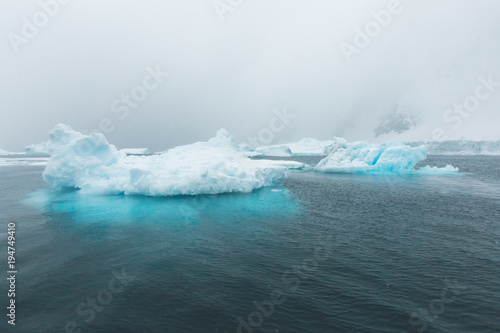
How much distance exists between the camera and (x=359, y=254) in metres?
14.1

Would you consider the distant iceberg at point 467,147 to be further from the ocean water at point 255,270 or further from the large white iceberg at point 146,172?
the ocean water at point 255,270

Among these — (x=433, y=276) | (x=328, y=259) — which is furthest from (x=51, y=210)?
(x=433, y=276)

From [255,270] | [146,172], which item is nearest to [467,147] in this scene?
[146,172]

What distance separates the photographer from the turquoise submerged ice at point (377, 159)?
5409 cm

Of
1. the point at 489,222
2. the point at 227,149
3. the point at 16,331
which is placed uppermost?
the point at 227,149

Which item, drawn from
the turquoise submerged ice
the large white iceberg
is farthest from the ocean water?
the turquoise submerged ice

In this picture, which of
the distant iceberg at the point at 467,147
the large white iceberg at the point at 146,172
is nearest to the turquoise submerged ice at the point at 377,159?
the large white iceberg at the point at 146,172

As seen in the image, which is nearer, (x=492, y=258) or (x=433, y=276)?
(x=433, y=276)

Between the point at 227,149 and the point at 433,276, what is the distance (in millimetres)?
34275

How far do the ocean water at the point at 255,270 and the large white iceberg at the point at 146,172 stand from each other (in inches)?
254

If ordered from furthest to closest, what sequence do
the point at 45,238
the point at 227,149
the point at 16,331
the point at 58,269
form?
1. the point at 227,149
2. the point at 45,238
3. the point at 58,269
4. the point at 16,331

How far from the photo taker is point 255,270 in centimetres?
1236

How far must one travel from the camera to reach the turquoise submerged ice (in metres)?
54.1

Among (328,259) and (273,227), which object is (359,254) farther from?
(273,227)
